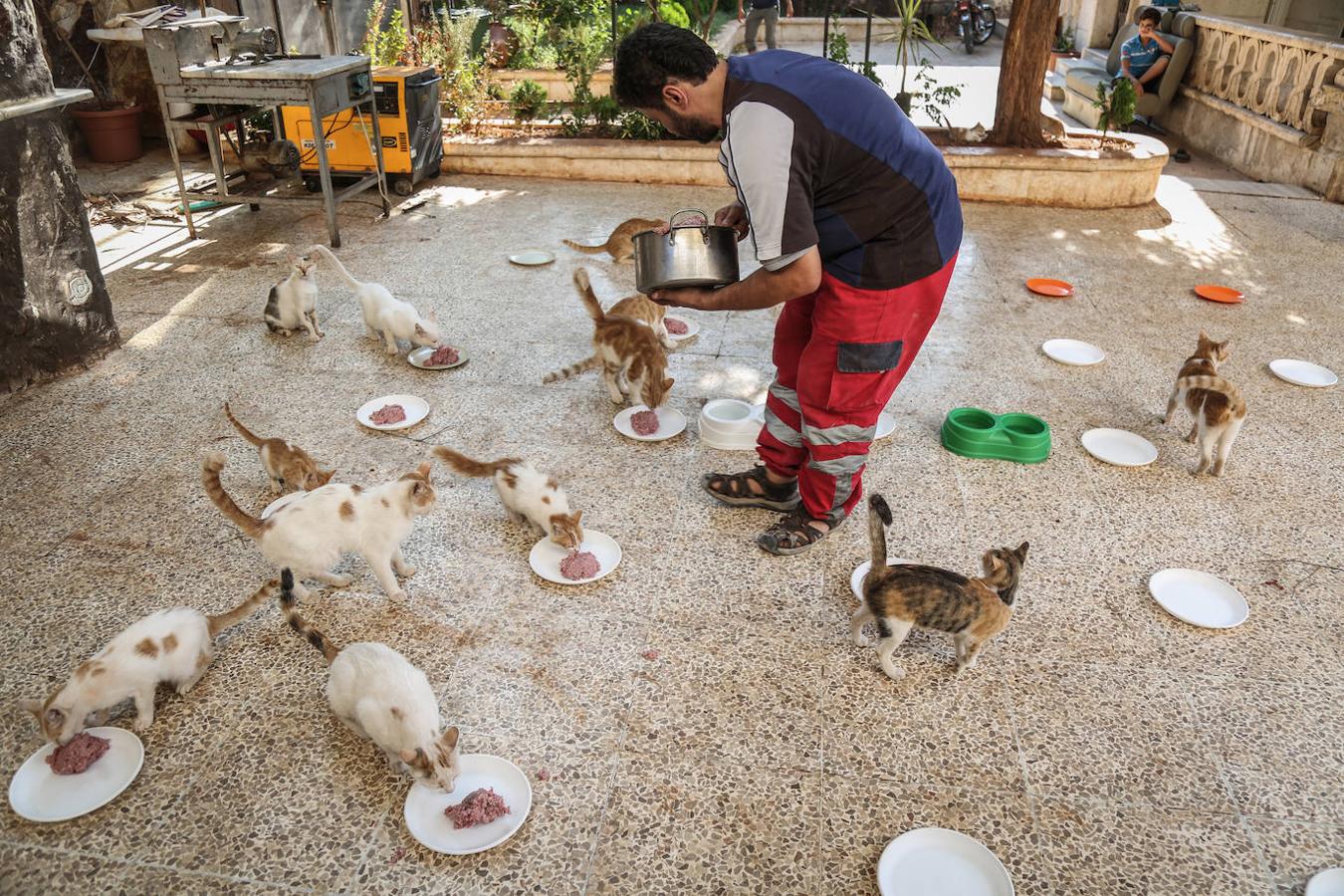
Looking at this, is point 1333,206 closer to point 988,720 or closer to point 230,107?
point 988,720

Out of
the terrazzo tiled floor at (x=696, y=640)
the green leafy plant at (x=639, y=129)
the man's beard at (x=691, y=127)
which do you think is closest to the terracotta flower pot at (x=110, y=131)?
the terrazzo tiled floor at (x=696, y=640)

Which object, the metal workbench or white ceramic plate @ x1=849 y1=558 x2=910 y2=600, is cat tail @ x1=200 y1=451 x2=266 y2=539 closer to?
white ceramic plate @ x1=849 y1=558 x2=910 y2=600

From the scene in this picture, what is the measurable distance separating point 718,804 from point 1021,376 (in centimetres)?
375

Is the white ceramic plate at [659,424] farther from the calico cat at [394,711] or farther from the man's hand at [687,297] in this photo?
the calico cat at [394,711]

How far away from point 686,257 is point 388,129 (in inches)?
240

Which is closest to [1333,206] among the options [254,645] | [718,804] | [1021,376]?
[1021,376]

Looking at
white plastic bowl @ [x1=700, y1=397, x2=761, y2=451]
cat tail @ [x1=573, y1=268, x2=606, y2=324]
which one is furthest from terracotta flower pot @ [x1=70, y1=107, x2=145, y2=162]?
white plastic bowl @ [x1=700, y1=397, x2=761, y2=451]

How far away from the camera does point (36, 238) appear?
5.08 metres

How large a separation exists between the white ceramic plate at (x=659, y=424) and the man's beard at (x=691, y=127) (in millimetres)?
1962

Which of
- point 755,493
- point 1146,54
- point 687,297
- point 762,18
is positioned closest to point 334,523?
point 687,297

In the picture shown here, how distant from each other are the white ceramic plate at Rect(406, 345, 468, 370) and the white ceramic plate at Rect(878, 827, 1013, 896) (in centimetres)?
392

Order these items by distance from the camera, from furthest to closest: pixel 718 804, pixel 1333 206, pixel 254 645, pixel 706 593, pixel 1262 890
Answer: pixel 1333 206 < pixel 706 593 < pixel 254 645 < pixel 718 804 < pixel 1262 890

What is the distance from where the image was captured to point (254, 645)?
11.3ft

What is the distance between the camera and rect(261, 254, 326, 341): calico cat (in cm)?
562
